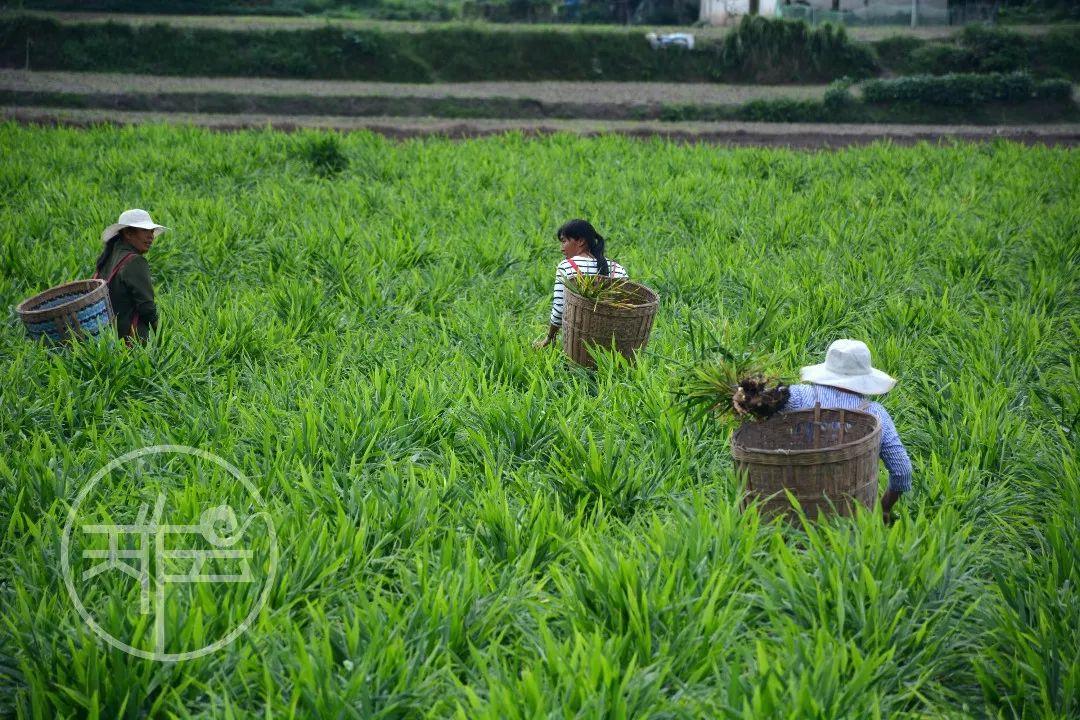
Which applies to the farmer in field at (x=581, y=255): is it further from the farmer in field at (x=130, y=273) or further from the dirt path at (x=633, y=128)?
the dirt path at (x=633, y=128)

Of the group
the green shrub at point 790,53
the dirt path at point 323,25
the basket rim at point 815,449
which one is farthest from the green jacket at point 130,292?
the green shrub at point 790,53

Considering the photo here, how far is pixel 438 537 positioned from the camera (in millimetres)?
3594

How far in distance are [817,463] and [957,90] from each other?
24.3 meters

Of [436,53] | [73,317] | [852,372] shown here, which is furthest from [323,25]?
[852,372]

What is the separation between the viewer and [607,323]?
202 inches

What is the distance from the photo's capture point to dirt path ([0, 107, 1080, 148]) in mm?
19422

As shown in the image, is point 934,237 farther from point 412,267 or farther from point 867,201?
point 412,267

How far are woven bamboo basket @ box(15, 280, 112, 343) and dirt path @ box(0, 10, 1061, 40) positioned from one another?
82.9 ft

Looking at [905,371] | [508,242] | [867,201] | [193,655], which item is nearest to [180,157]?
[508,242]

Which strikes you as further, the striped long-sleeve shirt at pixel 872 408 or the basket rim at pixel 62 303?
the basket rim at pixel 62 303

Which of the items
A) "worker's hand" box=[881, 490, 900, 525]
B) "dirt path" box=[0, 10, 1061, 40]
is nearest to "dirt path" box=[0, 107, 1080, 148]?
"dirt path" box=[0, 10, 1061, 40]

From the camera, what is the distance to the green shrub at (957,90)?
969 inches

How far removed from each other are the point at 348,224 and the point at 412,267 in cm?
148

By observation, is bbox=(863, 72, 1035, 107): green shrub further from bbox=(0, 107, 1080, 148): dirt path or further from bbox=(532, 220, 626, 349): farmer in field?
bbox=(532, 220, 626, 349): farmer in field
